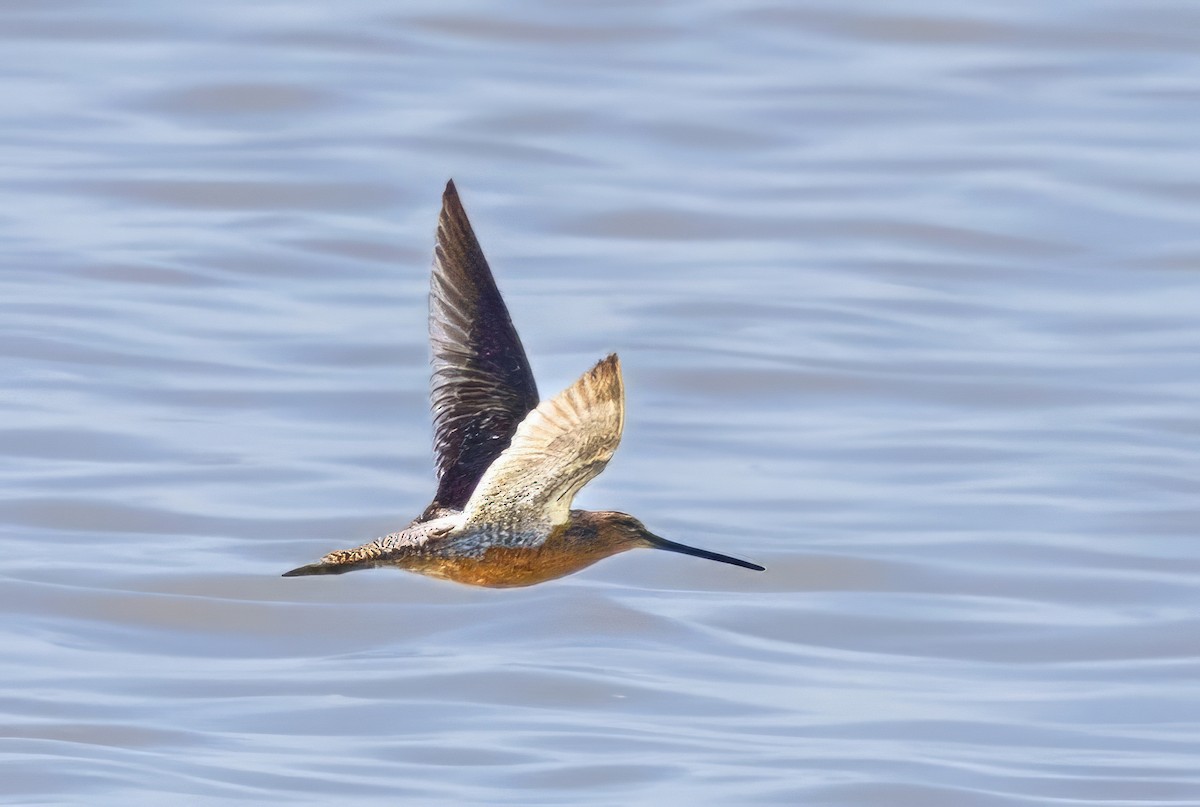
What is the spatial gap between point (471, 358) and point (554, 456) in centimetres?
161

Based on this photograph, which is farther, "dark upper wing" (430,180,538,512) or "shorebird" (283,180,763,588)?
"dark upper wing" (430,180,538,512)

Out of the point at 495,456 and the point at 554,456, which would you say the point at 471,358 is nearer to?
the point at 495,456

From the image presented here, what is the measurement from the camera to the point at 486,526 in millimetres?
7453

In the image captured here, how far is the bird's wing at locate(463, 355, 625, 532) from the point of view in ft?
22.0

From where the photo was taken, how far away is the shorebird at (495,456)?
6832mm

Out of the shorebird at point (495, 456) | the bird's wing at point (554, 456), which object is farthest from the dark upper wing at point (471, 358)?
the bird's wing at point (554, 456)

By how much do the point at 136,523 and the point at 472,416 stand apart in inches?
212

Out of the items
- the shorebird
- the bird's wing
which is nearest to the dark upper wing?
the shorebird

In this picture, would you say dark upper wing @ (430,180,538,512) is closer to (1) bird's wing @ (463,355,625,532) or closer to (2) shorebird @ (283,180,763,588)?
(2) shorebird @ (283,180,763,588)

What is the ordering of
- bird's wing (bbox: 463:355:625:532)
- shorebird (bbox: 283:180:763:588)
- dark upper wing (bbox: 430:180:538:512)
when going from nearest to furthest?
bird's wing (bbox: 463:355:625:532), shorebird (bbox: 283:180:763:588), dark upper wing (bbox: 430:180:538:512)

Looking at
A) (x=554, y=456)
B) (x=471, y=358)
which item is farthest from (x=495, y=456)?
(x=554, y=456)

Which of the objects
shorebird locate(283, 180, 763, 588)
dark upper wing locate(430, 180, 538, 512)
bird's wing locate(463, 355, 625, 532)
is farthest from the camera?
dark upper wing locate(430, 180, 538, 512)

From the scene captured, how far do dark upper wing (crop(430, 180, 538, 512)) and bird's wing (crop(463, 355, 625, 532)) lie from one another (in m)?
0.87

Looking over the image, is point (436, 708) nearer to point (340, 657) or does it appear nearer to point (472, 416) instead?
point (340, 657)
